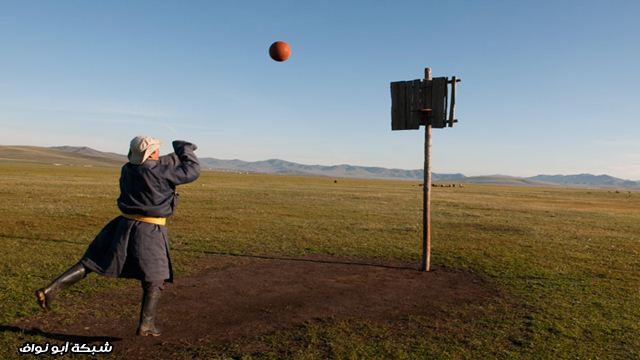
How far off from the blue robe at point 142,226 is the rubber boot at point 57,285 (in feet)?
0.45

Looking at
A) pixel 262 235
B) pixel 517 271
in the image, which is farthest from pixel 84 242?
pixel 517 271

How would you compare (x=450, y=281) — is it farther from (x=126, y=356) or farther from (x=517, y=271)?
(x=126, y=356)

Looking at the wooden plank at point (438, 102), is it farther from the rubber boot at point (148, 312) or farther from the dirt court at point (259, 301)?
the rubber boot at point (148, 312)

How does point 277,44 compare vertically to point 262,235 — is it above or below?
above

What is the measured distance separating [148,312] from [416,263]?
26.0ft

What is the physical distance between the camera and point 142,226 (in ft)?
19.2

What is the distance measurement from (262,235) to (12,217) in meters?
11.1

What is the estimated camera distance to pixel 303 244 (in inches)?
568

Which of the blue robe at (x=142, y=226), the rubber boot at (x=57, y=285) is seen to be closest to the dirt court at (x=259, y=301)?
the rubber boot at (x=57, y=285)

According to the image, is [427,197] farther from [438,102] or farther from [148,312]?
[148,312]

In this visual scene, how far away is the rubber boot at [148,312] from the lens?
6.02 meters

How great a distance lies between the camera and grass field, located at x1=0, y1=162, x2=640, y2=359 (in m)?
6.32

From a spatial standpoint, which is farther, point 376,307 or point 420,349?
point 376,307

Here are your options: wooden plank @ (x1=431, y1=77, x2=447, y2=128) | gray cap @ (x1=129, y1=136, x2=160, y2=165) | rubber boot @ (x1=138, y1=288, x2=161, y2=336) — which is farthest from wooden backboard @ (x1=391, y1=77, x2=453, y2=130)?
rubber boot @ (x1=138, y1=288, x2=161, y2=336)
